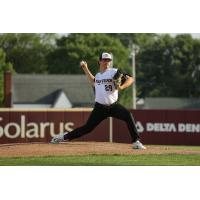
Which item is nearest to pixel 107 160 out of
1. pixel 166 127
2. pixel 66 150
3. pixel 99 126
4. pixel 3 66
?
pixel 66 150

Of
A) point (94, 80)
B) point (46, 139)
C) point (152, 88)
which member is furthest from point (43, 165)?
point (152, 88)

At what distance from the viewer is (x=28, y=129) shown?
57.5 feet

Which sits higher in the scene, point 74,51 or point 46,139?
point 74,51

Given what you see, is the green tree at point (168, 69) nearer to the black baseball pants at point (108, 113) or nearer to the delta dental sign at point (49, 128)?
the delta dental sign at point (49, 128)

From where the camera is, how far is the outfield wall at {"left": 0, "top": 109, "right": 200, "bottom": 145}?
17094 millimetres

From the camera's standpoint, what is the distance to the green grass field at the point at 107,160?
37.0 feet

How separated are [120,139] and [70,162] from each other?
783cm

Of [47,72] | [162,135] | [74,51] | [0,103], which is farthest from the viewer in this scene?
[47,72]

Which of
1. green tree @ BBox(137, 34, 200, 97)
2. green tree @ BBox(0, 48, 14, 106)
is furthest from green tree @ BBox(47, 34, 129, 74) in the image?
green tree @ BBox(137, 34, 200, 97)

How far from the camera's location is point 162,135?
20.8 m

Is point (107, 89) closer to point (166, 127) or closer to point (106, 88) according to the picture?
point (106, 88)

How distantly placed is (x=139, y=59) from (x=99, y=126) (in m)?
27.0

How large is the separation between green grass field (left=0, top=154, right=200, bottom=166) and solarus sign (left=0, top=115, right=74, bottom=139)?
478 cm

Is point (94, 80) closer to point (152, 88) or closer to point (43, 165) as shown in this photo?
point (43, 165)
